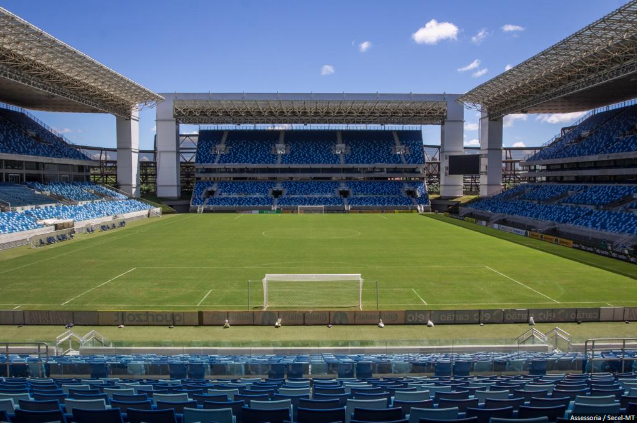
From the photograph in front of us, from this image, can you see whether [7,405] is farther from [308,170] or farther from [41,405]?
[308,170]

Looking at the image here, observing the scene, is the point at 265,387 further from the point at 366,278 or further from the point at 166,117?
the point at 166,117

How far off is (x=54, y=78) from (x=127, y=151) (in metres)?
19.1

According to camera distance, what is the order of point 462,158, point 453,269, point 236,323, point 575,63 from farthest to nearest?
1. point 462,158
2. point 575,63
3. point 453,269
4. point 236,323

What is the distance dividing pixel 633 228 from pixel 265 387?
37.4 m

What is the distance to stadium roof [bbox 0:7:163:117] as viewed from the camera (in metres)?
38.0

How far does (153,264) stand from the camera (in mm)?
30109

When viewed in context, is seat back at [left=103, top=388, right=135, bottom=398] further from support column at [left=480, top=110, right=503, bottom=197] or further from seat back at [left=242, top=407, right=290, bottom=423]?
support column at [left=480, top=110, right=503, bottom=197]

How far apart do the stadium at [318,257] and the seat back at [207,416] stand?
0.04 m

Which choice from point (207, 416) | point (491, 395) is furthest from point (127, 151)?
point (491, 395)

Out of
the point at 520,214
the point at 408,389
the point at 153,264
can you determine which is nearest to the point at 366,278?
the point at 153,264

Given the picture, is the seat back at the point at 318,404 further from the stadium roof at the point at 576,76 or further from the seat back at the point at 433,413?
the stadium roof at the point at 576,76

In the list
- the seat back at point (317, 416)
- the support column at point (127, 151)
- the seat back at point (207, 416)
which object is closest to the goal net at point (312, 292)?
the seat back at point (317, 416)

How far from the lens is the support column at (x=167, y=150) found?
73750 millimetres

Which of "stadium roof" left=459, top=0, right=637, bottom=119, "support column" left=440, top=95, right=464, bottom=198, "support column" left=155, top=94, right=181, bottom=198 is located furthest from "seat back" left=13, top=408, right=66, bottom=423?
"support column" left=440, top=95, right=464, bottom=198
